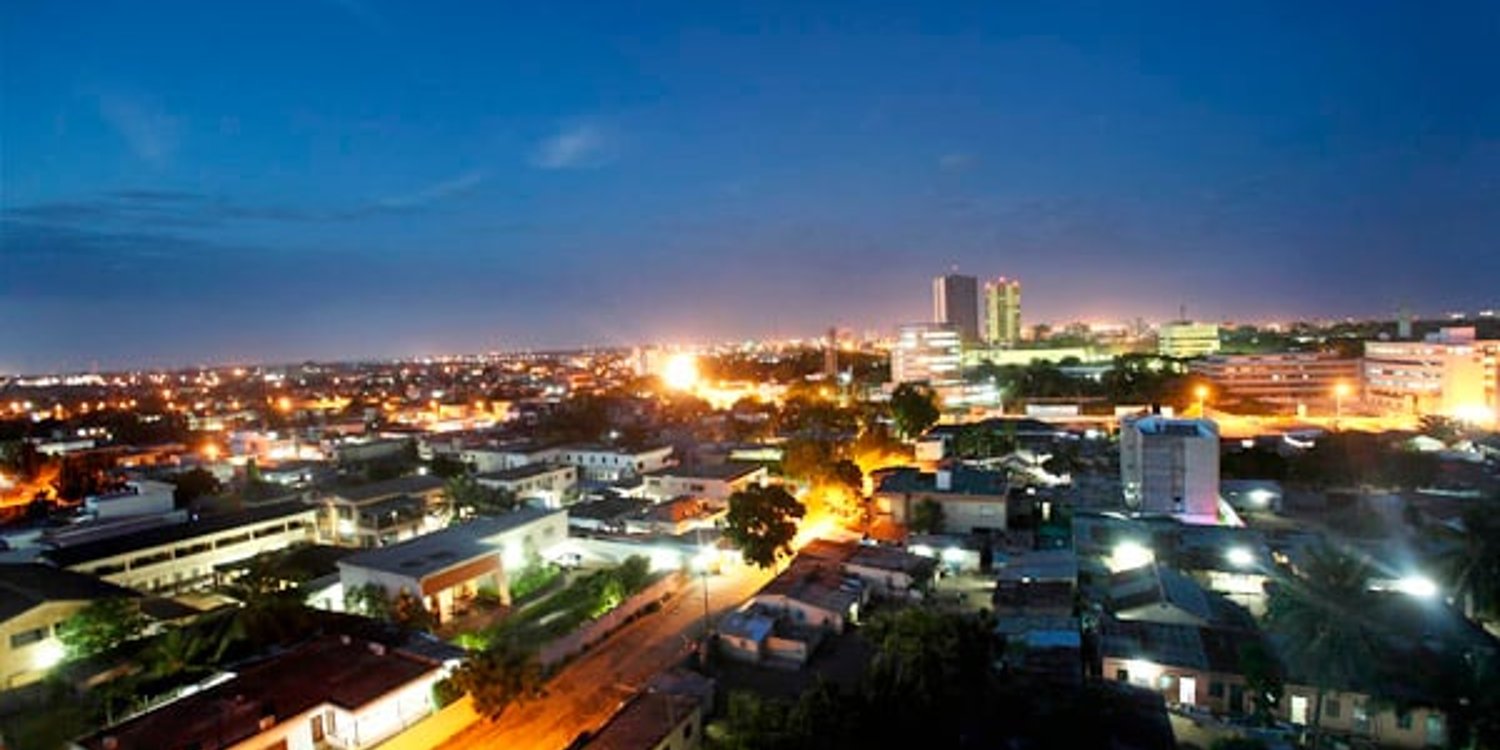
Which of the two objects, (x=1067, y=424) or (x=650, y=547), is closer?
(x=650, y=547)

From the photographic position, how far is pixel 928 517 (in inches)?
712

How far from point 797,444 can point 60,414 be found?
6429cm

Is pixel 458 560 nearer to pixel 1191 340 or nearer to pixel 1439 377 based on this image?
pixel 1439 377

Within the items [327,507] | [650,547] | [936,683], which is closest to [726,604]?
[650,547]

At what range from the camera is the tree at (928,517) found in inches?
711

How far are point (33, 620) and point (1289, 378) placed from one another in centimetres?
5427

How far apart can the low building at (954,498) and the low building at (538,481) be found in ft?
34.4

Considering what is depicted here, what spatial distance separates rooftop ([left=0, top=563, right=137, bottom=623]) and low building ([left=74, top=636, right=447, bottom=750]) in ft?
15.3

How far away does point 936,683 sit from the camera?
8930 millimetres

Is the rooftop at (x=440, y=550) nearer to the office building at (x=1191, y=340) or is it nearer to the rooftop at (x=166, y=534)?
the rooftop at (x=166, y=534)

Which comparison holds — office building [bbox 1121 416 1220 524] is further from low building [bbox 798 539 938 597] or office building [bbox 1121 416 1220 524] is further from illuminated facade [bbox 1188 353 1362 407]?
illuminated facade [bbox 1188 353 1362 407]

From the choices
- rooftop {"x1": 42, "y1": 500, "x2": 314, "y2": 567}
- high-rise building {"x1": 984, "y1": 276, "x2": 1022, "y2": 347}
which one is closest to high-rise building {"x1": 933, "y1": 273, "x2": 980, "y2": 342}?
high-rise building {"x1": 984, "y1": 276, "x2": 1022, "y2": 347}

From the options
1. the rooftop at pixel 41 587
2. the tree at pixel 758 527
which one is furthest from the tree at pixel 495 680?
the rooftop at pixel 41 587

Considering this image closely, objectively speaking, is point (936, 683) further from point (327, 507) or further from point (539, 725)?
point (327, 507)
